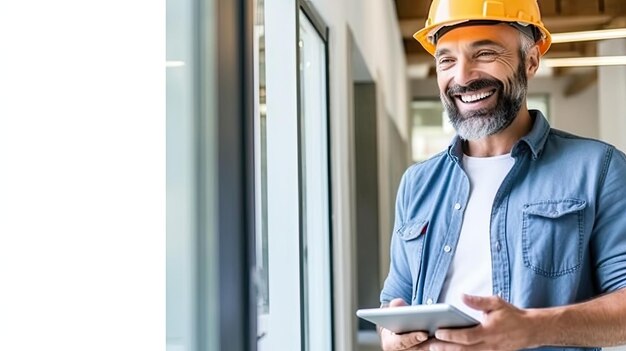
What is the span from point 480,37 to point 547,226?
1.28ft

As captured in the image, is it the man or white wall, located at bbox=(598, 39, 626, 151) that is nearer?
the man

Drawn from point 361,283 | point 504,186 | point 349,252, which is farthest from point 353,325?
point 504,186

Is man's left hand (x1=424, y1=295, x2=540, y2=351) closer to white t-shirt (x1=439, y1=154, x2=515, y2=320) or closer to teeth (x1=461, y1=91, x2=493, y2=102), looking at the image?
white t-shirt (x1=439, y1=154, x2=515, y2=320)

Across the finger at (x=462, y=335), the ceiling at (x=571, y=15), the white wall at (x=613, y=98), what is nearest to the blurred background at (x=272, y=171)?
the finger at (x=462, y=335)

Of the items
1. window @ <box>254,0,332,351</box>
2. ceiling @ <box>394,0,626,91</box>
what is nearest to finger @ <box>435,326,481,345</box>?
window @ <box>254,0,332,351</box>

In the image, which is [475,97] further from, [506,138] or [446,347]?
[446,347]

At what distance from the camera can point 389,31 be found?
7484mm

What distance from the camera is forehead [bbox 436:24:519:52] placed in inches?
62.7

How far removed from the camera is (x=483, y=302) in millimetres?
1282

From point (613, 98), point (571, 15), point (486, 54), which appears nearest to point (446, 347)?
point (486, 54)

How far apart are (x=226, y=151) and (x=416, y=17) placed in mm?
7248

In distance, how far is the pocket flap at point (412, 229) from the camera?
5.54 feet
